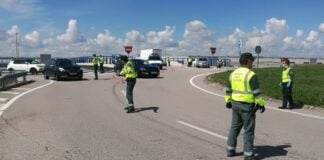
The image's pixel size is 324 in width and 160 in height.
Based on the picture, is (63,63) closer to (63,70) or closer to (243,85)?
(63,70)

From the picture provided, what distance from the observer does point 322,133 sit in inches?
380

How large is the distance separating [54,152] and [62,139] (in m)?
1.21

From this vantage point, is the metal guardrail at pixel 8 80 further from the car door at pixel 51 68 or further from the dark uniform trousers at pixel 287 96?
the dark uniform trousers at pixel 287 96

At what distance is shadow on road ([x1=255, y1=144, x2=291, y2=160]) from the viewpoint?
24.4 feet

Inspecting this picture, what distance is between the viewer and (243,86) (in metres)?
7.19

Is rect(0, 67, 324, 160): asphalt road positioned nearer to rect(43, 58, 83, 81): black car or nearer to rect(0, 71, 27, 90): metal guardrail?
rect(0, 71, 27, 90): metal guardrail

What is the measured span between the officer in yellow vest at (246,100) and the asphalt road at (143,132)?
1.33 ft

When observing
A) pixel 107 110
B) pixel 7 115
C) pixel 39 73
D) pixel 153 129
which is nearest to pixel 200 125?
pixel 153 129

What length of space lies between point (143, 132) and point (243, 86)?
3.16 meters

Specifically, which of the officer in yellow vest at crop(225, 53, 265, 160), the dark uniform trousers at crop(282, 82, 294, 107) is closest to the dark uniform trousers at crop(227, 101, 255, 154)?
the officer in yellow vest at crop(225, 53, 265, 160)

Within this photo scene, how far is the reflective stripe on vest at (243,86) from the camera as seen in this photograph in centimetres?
715

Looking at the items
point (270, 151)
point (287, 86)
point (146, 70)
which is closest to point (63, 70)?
point (146, 70)

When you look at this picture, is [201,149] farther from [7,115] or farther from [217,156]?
[7,115]

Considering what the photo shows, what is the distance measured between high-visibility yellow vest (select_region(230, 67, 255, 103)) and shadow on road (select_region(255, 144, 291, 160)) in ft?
3.18
